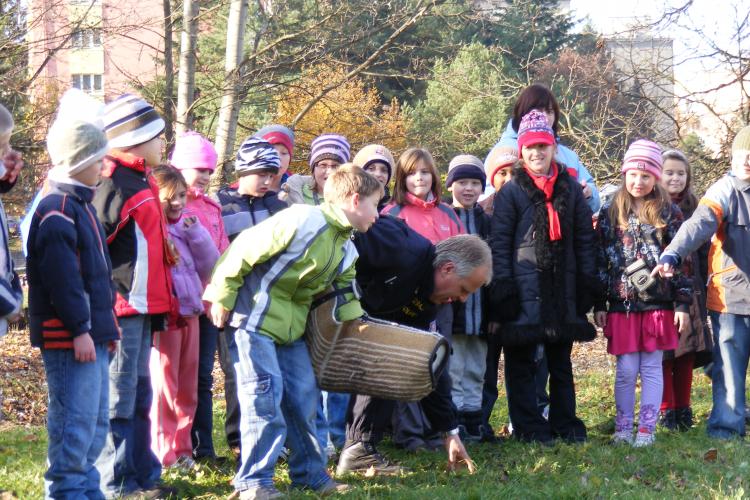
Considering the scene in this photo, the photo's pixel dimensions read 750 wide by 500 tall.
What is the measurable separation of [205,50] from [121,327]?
75.2 feet

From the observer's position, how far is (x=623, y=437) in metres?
6.25

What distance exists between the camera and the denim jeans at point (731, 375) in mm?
6309

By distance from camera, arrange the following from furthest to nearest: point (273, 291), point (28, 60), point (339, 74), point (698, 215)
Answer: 1. point (339, 74)
2. point (28, 60)
3. point (698, 215)
4. point (273, 291)

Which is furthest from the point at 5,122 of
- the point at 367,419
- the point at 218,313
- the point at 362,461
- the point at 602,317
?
the point at 602,317

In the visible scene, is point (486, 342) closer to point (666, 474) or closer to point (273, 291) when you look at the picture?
point (666, 474)

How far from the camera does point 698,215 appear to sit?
620 cm

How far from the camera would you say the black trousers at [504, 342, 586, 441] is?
621 centimetres

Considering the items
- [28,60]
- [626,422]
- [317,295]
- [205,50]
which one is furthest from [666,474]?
[205,50]

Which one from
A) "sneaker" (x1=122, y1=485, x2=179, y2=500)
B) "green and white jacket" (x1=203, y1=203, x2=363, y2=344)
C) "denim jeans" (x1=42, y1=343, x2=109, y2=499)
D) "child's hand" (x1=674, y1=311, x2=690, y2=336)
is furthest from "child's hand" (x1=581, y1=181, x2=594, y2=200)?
"denim jeans" (x1=42, y1=343, x2=109, y2=499)

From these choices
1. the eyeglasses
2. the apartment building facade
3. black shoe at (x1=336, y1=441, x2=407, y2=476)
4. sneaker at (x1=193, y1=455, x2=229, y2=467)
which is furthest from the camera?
the apartment building facade

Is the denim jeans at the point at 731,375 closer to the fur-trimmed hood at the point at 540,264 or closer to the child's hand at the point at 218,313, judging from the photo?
the fur-trimmed hood at the point at 540,264

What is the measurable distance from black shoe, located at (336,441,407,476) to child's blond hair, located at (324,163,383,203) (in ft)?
4.94

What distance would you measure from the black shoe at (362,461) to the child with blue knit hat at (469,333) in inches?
44.3

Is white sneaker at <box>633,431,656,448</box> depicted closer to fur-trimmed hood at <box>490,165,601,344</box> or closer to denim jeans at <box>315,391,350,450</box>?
fur-trimmed hood at <box>490,165,601,344</box>
